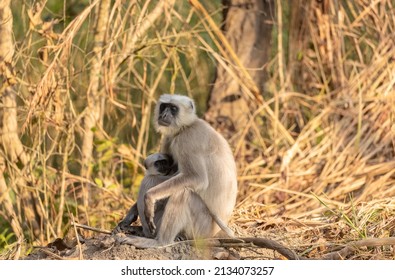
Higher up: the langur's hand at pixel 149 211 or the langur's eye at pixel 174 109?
the langur's eye at pixel 174 109

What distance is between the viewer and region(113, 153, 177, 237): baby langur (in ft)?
18.2

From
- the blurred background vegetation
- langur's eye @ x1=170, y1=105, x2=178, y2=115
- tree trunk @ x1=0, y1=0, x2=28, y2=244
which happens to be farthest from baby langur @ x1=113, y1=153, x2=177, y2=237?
tree trunk @ x1=0, y1=0, x2=28, y2=244

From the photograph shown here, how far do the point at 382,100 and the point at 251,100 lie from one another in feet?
4.16

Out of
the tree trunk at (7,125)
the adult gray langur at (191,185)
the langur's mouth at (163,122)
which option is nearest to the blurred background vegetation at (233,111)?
the tree trunk at (7,125)

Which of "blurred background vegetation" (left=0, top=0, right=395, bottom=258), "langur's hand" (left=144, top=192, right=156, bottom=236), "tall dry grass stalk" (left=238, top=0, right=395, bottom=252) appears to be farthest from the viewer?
"tall dry grass stalk" (left=238, top=0, right=395, bottom=252)

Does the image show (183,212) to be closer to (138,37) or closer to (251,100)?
(138,37)

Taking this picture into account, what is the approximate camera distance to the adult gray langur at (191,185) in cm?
533

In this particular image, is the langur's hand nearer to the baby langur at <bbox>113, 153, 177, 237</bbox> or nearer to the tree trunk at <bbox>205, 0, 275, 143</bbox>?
the baby langur at <bbox>113, 153, 177, 237</bbox>

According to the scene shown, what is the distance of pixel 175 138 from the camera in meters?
5.65

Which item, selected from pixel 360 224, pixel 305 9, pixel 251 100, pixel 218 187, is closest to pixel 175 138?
pixel 218 187

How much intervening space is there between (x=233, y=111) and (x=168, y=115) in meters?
3.06

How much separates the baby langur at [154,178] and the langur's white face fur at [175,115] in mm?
190

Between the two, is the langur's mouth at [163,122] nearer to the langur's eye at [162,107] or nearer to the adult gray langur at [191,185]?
the adult gray langur at [191,185]

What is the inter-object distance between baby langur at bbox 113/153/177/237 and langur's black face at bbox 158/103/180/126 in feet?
0.73
